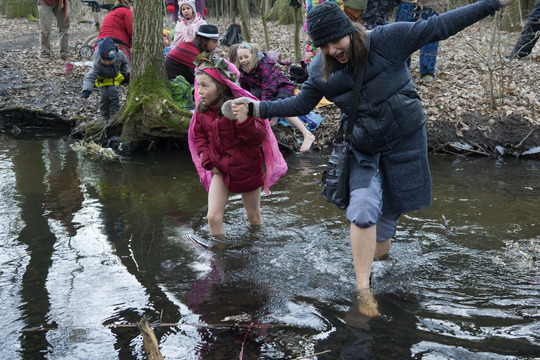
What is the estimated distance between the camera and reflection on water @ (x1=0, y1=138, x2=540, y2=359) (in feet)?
11.3

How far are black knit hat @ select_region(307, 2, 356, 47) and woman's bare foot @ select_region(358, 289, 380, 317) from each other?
1762 millimetres

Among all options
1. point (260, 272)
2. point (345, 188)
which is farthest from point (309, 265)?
point (345, 188)

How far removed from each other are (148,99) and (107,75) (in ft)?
4.30

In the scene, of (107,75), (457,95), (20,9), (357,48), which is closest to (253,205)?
(357,48)

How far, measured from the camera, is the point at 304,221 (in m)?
5.97

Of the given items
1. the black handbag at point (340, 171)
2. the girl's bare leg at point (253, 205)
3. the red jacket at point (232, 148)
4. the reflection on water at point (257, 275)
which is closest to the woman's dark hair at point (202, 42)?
the reflection on water at point (257, 275)

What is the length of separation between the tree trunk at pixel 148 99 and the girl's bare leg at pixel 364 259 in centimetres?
552

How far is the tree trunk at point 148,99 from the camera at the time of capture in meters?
8.95

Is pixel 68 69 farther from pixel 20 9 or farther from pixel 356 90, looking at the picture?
pixel 20 9

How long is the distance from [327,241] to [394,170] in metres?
1.64

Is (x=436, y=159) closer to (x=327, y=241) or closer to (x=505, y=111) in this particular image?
(x=505, y=111)

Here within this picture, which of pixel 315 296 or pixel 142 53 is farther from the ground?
pixel 142 53

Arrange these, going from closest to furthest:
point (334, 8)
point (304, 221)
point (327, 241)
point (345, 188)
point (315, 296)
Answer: point (334, 8) < point (345, 188) < point (315, 296) < point (327, 241) < point (304, 221)

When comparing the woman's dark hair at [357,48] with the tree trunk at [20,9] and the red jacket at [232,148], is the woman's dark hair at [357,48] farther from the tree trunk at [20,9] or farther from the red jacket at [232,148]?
the tree trunk at [20,9]
